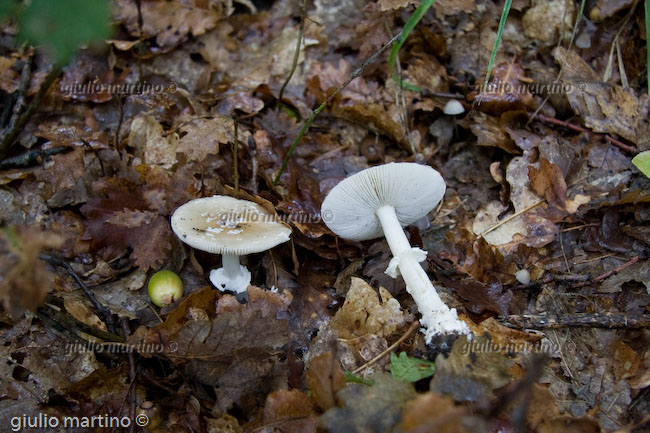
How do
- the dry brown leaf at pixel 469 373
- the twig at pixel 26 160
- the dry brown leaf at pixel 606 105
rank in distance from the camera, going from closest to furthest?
the dry brown leaf at pixel 469 373, the twig at pixel 26 160, the dry brown leaf at pixel 606 105

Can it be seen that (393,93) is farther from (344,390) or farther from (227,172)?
(344,390)

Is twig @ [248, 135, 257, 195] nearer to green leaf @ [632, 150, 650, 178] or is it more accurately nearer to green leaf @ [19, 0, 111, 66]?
green leaf @ [19, 0, 111, 66]

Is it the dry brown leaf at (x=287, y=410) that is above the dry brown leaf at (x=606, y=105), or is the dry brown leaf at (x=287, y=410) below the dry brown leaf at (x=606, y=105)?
below

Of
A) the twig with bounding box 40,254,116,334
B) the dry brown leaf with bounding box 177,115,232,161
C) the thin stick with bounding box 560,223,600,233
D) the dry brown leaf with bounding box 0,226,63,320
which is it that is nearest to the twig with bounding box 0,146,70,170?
the dry brown leaf with bounding box 177,115,232,161

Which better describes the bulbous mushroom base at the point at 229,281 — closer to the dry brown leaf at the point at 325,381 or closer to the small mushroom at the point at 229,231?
the small mushroom at the point at 229,231

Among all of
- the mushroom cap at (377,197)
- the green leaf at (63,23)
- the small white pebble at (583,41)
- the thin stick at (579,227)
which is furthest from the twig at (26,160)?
the small white pebble at (583,41)

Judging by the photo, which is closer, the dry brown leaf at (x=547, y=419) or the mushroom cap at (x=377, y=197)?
the dry brown leaf at (x=547, y=419)

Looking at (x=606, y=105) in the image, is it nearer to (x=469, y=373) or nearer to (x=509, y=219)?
(x=509, y=219)
